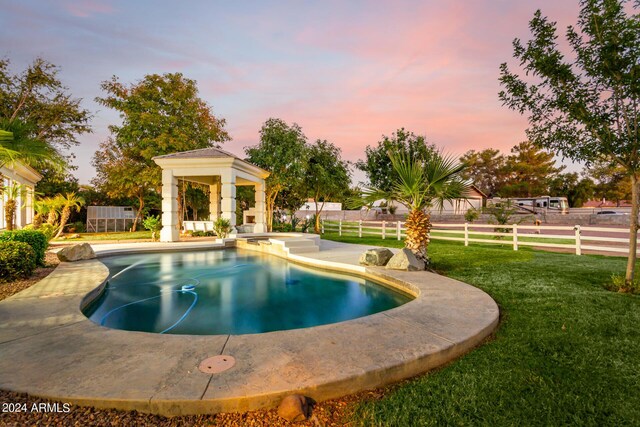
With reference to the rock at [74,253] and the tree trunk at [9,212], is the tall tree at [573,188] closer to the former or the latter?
the rock at [74,253]

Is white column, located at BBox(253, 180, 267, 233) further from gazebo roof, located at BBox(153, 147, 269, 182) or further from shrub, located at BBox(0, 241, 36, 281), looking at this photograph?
shrub, located at BBox(0, 241, 36, 281)

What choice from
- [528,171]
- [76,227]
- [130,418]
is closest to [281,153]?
[76,227]

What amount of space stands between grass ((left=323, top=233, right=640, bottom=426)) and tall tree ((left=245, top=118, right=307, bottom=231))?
15.5m

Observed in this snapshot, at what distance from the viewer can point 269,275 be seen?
8.29 m

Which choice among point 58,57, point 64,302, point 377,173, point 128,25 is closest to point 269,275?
point 64,302

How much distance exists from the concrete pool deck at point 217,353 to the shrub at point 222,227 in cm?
965

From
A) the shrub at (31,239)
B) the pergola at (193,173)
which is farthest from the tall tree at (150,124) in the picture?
the shrub at (31,239)

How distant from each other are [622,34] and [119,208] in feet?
87.7

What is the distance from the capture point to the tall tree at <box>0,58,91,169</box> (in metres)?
17.8

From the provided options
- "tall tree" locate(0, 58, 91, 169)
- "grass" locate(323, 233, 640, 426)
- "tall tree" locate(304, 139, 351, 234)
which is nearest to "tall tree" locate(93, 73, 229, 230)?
"tall tree" locate(0, 58, 91, 169)

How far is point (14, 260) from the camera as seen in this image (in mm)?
5672

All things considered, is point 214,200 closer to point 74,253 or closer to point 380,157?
point 74,253

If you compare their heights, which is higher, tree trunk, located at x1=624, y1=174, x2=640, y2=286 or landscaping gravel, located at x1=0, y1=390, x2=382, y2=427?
tree trunk, located at x1=624, y1=174, x2=640, y2=286

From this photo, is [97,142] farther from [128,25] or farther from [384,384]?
[384,384]
